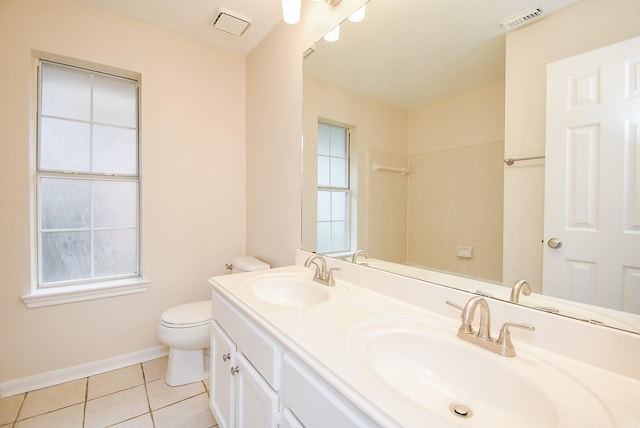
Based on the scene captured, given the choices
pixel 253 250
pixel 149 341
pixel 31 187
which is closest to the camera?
pixel 31 187

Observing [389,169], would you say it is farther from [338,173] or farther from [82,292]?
[82,292]

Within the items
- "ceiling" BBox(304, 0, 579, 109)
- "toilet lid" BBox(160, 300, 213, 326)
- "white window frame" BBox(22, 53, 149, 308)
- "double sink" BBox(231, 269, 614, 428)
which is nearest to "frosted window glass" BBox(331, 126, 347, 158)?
"ceiling" BBox(304, 0, 579, 109)

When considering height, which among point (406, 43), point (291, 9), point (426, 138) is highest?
point (291, 9)

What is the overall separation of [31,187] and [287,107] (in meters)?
1.67

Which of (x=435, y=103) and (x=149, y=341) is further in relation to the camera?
(x=149, y=341)

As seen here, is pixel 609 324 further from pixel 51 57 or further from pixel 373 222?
pixel 51 57

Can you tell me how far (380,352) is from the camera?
811mm

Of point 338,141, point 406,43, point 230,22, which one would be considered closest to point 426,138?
point 406,43

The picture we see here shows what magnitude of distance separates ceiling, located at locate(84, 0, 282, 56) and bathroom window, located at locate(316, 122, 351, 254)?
0.95m

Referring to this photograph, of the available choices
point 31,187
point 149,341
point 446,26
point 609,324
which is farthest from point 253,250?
point 609,324

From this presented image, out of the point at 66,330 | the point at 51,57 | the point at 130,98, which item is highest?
the point at 51,57

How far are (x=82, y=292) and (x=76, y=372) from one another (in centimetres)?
53

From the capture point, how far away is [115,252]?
206 cm

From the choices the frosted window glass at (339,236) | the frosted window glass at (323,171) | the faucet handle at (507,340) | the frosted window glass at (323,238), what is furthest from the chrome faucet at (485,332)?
the frosted window glass at (323,171)
